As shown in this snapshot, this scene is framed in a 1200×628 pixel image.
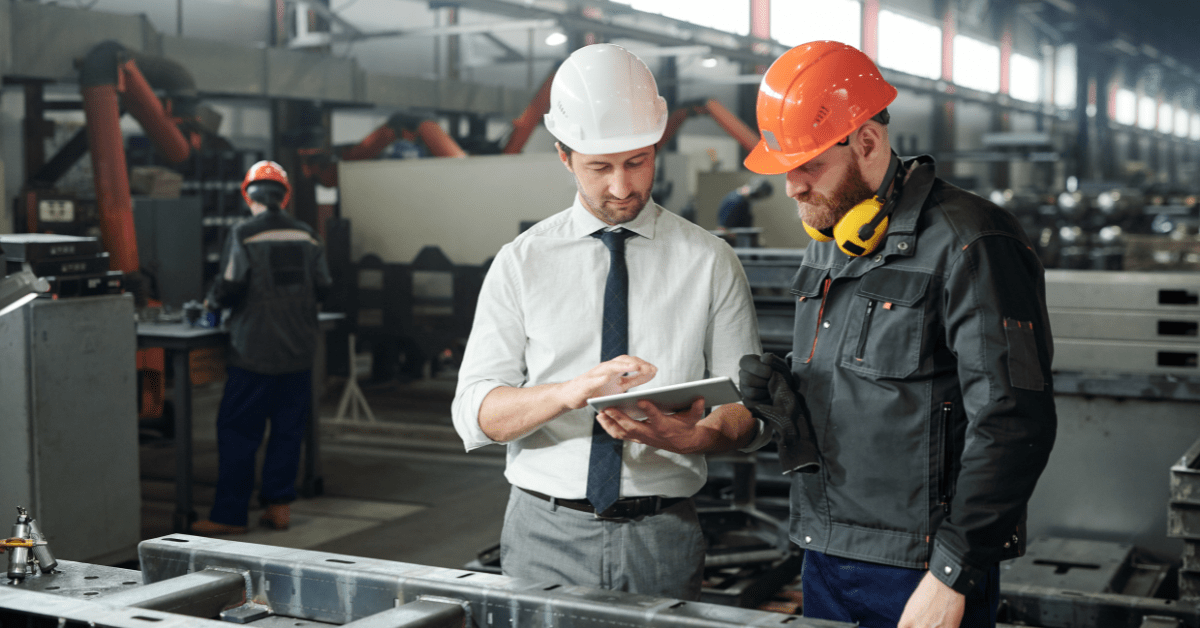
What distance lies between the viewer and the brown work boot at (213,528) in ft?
16.4

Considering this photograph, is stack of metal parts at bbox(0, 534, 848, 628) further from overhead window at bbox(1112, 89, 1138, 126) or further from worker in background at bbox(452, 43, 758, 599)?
overhead window at bbox(1112, 89, 1138, 126)

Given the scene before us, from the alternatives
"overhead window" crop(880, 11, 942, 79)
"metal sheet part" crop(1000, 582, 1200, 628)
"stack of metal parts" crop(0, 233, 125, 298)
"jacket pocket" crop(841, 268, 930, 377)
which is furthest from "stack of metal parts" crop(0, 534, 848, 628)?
"overhead window" crop(880, 11, 942, 79)

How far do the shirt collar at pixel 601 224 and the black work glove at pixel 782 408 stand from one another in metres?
0.31

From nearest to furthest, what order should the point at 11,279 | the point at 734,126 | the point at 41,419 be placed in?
the point at 11,279
the point at 41,419
the point at 734,126

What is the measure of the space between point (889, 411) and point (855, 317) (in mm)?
159

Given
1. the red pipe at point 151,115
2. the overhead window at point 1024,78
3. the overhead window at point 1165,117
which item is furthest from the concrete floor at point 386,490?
the overhead window at point 1165,117

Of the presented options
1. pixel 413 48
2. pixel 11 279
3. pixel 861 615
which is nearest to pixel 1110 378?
pixel 861 615

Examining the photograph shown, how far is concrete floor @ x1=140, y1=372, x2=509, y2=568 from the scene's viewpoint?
5.02m

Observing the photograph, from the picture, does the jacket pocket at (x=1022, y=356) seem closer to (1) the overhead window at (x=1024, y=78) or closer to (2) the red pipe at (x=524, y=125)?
(2) the red pipe at (x=524, y=125)

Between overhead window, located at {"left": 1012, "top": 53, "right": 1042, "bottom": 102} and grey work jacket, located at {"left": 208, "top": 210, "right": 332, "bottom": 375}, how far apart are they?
62.0ft

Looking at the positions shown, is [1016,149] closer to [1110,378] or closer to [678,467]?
[1110,378]

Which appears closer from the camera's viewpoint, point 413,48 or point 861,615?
point 861,615

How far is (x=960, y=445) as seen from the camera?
5.38ft

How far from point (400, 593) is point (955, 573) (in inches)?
30.1
